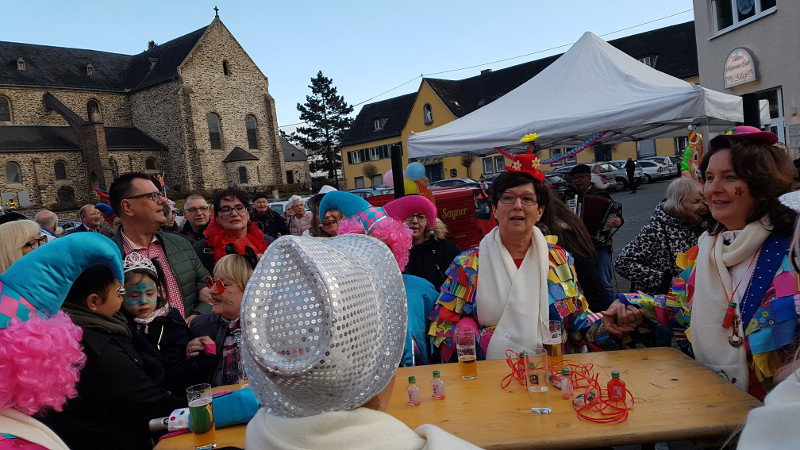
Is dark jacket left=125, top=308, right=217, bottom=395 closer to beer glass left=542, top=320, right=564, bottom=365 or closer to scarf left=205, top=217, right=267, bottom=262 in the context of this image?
scarf left=205, top=217, right=267, bottom=262

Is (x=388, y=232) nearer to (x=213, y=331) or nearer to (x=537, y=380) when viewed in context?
(x=213, y=331)

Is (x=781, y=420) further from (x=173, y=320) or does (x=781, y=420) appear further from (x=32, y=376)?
(x=173, y=320)

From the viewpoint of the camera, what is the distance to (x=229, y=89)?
45.2m

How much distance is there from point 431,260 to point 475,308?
1.50m

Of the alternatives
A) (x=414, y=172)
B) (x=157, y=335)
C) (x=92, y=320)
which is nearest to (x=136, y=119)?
(x=414, y=172)

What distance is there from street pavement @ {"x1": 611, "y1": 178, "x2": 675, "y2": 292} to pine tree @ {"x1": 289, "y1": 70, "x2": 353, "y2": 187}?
3960cm

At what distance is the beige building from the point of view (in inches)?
565

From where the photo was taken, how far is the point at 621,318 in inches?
117

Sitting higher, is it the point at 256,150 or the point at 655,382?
the point at 256,150

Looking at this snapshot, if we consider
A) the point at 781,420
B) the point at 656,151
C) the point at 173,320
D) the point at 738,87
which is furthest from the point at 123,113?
the point at 781,420

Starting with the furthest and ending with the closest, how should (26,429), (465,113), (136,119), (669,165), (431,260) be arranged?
(136,119) < (465,113) < (669,165) < (431,260) < (26,429)

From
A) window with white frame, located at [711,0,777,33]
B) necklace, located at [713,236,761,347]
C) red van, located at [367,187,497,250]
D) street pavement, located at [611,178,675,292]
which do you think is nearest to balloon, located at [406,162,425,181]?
red van, located at [367,187,497,250]

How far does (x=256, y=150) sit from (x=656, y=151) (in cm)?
3257

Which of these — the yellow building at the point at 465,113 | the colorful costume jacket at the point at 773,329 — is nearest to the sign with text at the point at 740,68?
the yellow building at the point at 465,113
